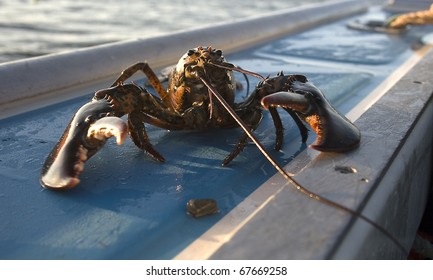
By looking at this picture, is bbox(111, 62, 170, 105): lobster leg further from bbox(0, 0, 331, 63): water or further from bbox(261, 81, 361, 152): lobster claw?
bbox(0, 0, 331, 63): water

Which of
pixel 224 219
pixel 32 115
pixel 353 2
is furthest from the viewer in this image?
pixel 353 2

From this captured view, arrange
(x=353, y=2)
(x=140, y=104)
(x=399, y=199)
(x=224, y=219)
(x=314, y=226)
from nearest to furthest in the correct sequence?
(x=314, y=226)
(x=224, y=219)
(x=399, y=199)
(x=140, y=104)
(x=353, y=2)

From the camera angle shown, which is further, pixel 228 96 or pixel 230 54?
pixel 230 54

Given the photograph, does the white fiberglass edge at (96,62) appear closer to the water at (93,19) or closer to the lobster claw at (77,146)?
the lobster claw at (77,146)

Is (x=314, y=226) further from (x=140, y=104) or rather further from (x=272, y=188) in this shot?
(x=140, y=104)

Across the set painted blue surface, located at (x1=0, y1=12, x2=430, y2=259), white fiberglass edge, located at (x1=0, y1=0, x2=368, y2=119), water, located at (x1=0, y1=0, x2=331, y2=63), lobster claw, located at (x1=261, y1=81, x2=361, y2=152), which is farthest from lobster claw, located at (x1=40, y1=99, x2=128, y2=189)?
water, located at (x1=0, y1=0, x2=331, y2=63)

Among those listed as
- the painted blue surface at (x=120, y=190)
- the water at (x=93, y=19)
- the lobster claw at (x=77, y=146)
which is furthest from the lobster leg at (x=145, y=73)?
the water at (x=93, y=19)
